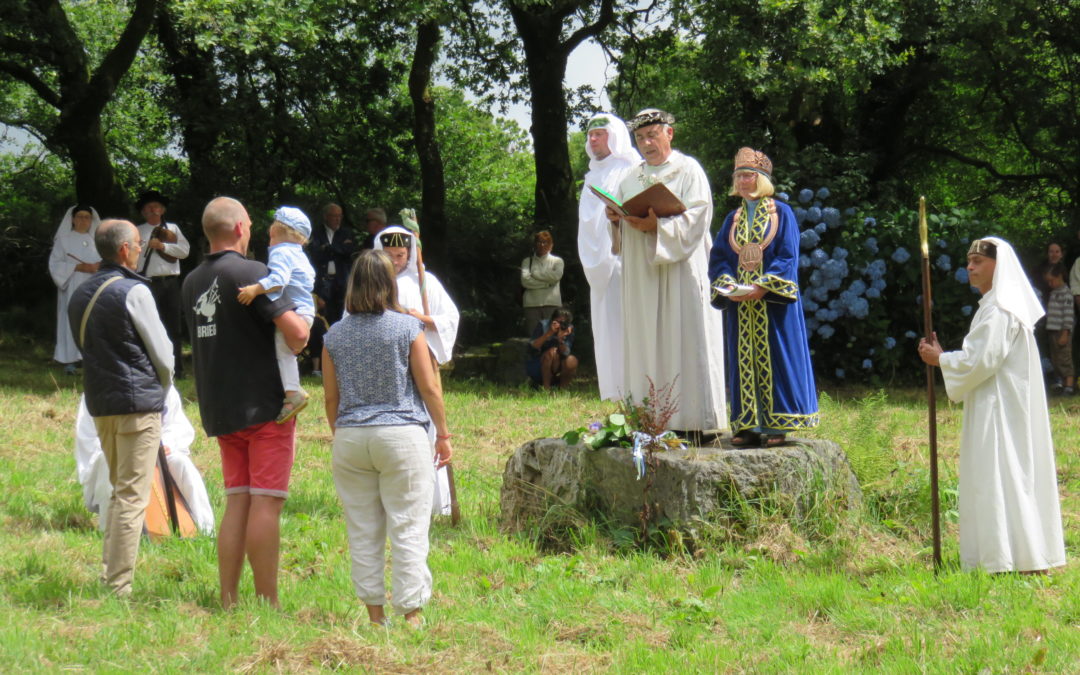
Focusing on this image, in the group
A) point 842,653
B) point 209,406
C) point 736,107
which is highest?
point 736,107

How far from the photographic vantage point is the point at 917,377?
48.4 feet

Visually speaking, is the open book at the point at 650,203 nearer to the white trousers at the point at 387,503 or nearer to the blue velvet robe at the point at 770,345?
the blue velvet robe at the point at 770,345

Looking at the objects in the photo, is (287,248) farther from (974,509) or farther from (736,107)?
(736,107)

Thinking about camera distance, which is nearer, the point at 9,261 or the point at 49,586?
the point at 49,586

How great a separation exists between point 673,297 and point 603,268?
1819 mm

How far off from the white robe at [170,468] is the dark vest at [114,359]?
1.22 metres

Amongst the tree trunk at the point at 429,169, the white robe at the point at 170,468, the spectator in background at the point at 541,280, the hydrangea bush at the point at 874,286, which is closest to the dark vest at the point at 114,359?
the white robe at the point at 170,468

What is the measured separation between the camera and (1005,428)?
239 inches

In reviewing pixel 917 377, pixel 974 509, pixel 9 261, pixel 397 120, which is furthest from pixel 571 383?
pixel 9 261

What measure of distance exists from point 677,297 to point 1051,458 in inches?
88.8

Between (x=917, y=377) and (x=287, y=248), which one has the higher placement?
(x=287, y=248)

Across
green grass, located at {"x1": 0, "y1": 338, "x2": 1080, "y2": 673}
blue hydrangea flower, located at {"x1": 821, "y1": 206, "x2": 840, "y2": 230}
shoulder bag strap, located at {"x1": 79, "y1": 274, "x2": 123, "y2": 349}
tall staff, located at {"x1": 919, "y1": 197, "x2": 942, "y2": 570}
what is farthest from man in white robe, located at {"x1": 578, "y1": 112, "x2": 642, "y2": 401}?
blue hydrangea flower, located at {"x1": 821, "y1": 206, "x2": 840, "y2": 230}

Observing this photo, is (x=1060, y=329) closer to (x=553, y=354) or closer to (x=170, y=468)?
(x=553, y=354)

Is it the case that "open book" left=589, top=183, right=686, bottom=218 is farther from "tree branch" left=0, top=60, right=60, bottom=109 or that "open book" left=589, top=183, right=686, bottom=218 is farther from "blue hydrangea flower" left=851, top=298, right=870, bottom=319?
"tree branch" left=0, top=60, right=60, bottom=109
